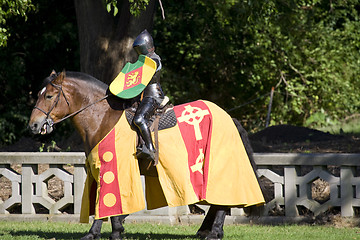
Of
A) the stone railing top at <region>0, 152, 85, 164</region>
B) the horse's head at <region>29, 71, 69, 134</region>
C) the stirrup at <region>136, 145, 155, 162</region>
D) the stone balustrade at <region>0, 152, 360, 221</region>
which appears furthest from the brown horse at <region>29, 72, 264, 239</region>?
the stone railing top at <region>0, 152, 85, 164</region>

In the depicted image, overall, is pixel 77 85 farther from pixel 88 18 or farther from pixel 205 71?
pixel 205 71

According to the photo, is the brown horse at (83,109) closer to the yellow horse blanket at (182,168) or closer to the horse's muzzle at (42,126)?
the horse's muzzle at (42,126)

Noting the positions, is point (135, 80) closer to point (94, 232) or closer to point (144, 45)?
point (144, 45)

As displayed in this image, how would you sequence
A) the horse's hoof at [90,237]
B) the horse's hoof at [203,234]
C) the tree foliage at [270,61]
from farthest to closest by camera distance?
the tree foliage at [270,61]
the horse's hoof at [203,234]
the horse's hoof at [90,237]

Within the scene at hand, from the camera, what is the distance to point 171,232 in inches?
319

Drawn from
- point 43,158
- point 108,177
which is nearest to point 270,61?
point 43,158

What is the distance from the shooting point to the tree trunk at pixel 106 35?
11.8 meters

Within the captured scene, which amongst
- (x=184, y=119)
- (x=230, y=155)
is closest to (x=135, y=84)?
(x=184, y=119)

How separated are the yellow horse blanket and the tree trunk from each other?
16.0 feet

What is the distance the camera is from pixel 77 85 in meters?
7.12

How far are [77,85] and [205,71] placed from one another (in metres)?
14.9

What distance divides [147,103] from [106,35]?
5486mm

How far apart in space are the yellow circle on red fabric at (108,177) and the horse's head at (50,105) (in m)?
0.81

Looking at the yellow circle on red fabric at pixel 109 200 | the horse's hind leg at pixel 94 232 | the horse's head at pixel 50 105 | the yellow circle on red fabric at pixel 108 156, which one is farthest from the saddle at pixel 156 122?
the horse's hind leg at pixel 94 232
